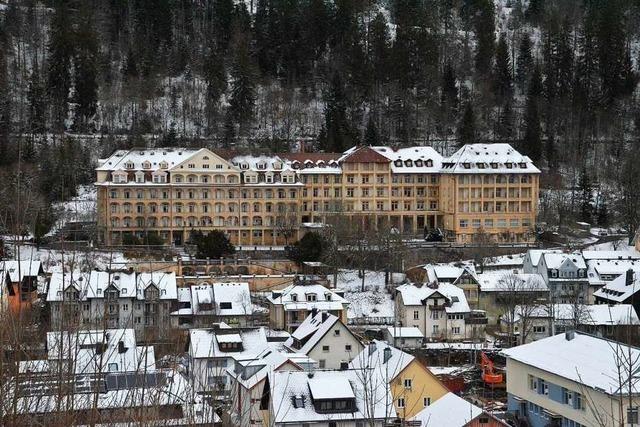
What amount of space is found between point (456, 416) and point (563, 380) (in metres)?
Result: 5.36

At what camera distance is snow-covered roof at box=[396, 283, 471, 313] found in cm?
4450

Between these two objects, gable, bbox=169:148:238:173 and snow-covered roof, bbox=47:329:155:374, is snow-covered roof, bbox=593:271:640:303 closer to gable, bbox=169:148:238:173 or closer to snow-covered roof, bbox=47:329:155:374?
gable, bbox=169:148:238:173

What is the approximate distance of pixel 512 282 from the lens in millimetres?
47438

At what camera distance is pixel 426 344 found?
140 ft

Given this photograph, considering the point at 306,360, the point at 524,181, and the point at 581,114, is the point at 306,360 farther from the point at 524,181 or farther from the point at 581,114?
the point at 581,114

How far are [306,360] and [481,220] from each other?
33.8 meters

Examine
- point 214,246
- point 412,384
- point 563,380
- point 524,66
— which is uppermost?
point 524,66

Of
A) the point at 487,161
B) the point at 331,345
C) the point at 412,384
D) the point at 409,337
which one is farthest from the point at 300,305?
the point at 487,161

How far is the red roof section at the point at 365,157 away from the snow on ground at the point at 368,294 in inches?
496

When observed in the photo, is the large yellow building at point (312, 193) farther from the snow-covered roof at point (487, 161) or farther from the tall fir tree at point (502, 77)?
the tall fir tree at point (502, 77)

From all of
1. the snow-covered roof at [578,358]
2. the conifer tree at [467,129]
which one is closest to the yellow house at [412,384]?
the snow-covered roof at [578,358]

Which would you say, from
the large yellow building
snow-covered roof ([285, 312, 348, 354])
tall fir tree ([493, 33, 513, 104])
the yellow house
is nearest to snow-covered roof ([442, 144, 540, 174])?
the large yellow building

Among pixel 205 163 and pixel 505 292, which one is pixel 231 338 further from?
pixel 205 163

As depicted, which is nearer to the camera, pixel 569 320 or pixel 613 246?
pixel 569 320
